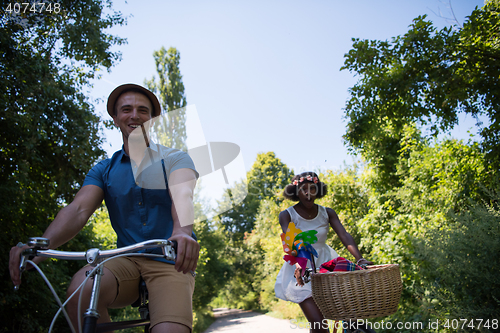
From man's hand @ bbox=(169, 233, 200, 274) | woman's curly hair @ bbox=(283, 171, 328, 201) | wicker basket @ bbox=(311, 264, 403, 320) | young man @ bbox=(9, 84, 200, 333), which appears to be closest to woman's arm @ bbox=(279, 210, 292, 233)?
woman's curly hair @ bbox=(283, 171, 328, 201)

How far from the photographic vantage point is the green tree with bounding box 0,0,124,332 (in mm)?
5969

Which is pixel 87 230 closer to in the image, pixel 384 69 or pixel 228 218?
pixel 384 69

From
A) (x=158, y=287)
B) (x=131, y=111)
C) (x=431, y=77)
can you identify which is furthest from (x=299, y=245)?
(x=431, y=77)

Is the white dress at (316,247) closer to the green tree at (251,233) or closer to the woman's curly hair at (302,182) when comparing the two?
the woman's curly hair at (302,182)

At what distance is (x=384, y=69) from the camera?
681 cm

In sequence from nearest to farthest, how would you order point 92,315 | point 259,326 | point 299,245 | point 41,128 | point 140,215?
point 92,315
point 140,215
point 299,245
point 41,128
point 259,326

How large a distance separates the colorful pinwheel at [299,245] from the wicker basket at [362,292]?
0.47 metres

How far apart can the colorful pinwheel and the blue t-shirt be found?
119 cm

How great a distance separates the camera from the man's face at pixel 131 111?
229 centimetres

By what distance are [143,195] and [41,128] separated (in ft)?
16.5

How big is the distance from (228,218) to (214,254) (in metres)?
11.6

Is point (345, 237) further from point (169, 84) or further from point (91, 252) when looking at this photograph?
point (169, 84)

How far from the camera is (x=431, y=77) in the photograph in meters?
6.36

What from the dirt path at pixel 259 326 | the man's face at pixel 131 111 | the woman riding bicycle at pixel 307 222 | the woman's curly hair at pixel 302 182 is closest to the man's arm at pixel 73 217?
the man's face at pixel 131 111
